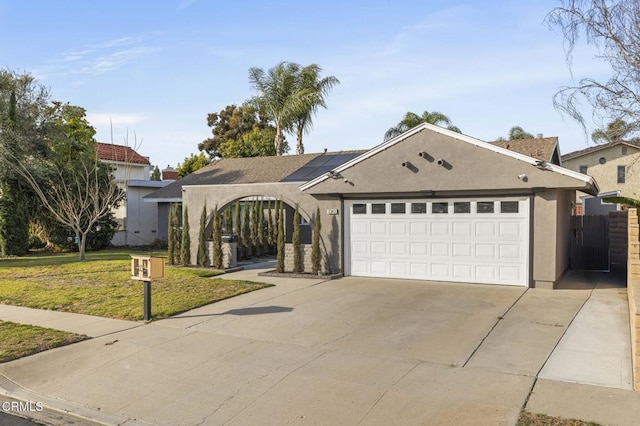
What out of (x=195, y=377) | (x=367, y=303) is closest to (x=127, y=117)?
(x=367, y=303)

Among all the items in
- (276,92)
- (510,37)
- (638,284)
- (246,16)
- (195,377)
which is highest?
(276,92)

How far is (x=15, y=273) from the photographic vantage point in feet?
50.8

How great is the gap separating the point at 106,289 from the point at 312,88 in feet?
67.8

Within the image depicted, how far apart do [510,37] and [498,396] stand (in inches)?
347

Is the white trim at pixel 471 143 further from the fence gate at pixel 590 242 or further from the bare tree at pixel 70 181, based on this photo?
the bare tree at pixel 70 181

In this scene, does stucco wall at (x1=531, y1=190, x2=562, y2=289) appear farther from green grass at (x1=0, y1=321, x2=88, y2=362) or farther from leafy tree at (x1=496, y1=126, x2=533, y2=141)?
leafy tree at (x1=496, y1=126, x2=533, y2=141)

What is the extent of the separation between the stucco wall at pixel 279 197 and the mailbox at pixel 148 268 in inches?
251

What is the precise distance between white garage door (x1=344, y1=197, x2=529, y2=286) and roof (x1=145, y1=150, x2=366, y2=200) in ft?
9.69

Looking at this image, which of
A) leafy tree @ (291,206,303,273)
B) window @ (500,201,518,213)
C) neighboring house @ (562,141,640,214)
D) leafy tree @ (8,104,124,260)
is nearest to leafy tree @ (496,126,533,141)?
neighboring house @ (562,141,640,214)

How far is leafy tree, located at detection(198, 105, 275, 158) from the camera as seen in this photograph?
43.6 m

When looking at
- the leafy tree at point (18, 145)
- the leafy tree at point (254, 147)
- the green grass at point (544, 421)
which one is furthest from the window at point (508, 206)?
the leafy tree at point (254, 147)

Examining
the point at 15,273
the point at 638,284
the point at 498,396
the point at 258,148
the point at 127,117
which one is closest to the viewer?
the point at 498,396

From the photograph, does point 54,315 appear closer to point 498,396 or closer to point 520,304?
point 498,396

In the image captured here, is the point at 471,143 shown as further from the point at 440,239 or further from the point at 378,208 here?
the point at 378,208
